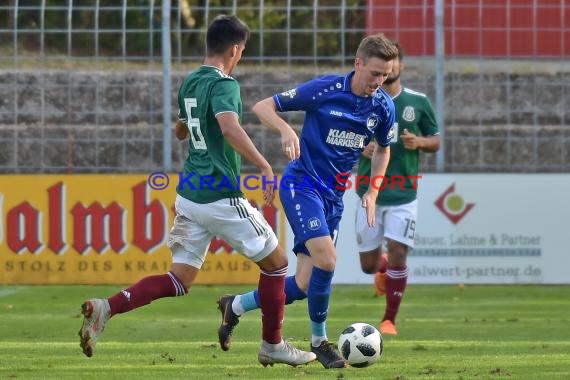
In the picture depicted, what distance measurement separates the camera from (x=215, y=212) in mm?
7410

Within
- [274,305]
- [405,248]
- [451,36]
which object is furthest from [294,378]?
[451,36]

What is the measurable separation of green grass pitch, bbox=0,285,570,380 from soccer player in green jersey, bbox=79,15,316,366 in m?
0.34

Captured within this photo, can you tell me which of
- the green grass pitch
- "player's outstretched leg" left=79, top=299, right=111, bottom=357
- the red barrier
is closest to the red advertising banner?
the green grass pitch

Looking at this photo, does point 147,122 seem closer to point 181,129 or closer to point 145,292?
point 181,129

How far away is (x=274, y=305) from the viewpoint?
7.55 metres

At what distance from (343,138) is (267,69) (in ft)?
23.2

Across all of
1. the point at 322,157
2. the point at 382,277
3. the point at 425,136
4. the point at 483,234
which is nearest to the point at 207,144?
the point at 322,157

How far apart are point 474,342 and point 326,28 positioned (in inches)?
243

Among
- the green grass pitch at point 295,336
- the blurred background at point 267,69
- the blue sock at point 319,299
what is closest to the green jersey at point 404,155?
the green grass pitch at point 295,336

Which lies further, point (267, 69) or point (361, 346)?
point (267, 69)

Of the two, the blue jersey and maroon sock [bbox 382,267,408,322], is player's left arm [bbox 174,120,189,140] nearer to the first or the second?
the blue jersey

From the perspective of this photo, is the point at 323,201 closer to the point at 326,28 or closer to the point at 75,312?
the point at 75,312

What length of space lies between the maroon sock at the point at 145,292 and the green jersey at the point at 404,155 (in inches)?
126

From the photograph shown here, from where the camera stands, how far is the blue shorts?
25.8 ft
